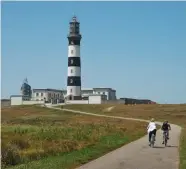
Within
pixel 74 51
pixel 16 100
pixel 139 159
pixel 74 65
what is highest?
pixel 74 51

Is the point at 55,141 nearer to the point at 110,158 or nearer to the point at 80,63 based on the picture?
the point at 110,158

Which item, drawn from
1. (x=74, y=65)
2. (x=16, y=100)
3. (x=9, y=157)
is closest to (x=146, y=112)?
(x=74, y=65)

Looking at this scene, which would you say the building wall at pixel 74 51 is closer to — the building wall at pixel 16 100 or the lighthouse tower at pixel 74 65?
the lighthouse tower at pixel 74 65

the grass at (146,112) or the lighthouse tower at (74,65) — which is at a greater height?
the lighthouse tower at (74,65)

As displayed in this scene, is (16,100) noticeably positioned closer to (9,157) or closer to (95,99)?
(95,99)

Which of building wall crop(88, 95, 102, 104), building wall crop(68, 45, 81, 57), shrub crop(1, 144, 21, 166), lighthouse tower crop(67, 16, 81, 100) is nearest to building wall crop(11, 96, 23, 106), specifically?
building wall crop(88, 95, 102, 104)

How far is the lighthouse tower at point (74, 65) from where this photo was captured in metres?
109

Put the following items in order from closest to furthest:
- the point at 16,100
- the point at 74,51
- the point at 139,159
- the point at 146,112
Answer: the point at 139,159, the point at 146,112, the point at 74,51, the point at 16,100

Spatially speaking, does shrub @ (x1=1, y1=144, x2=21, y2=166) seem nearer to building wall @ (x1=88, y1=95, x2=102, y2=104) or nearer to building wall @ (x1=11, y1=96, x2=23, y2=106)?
building wall @ (x1=88, y1=95, x2=102, y2=104)

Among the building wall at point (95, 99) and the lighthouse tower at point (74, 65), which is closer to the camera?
the lighthouse tower at point (74, 65)

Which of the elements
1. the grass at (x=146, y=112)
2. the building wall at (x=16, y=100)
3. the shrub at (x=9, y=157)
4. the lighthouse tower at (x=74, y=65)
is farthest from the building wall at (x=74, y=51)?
the shrub at (x=9, y=157)

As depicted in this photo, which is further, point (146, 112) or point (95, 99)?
point (95, 99)

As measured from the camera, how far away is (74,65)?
10900cm

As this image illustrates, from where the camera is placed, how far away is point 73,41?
11150 cm
